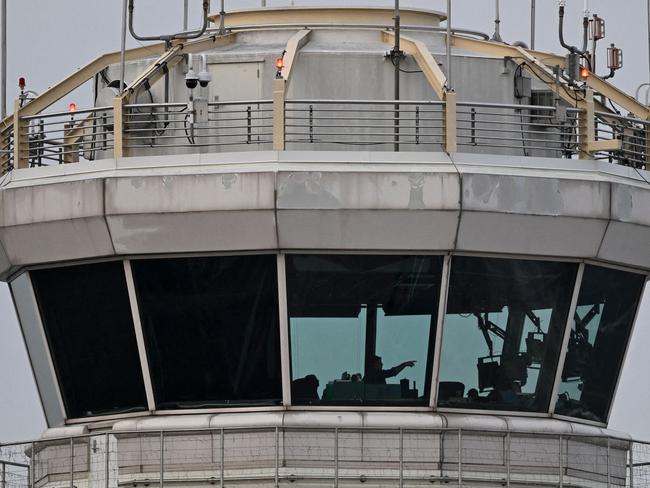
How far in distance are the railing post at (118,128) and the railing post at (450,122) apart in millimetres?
5531

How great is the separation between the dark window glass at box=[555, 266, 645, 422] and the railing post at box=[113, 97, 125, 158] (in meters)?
8.30

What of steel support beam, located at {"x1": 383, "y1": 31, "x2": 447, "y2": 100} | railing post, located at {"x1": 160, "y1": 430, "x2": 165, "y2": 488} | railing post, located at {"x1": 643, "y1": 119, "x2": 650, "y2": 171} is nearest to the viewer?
railing post, located at {"x1": 160, "y1": 430, "x2": 165, "y2": 488}

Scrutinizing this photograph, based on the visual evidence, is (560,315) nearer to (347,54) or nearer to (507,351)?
(507,351)

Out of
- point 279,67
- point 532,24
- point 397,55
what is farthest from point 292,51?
point 532,24

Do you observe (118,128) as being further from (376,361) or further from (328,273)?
(376,361)

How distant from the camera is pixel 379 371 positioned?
45.5 meters

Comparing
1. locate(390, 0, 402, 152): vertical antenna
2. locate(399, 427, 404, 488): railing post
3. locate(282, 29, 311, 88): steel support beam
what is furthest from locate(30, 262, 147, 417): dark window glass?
locate(390, 0, 402, 152): vertical antenna

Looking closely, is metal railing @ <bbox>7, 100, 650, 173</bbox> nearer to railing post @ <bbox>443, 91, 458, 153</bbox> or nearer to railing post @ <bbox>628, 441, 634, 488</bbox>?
railing post @ <bbox>443, 91, 458, 153</bbox>

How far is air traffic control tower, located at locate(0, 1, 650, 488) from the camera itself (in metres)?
45.0

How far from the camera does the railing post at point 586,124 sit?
46.4m

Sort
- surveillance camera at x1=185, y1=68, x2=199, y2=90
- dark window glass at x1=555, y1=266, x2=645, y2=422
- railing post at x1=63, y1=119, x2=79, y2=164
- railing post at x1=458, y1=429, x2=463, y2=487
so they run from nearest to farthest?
railing post at x1=458, y1=429, x2=463, y2=487, surveillance camera at x1=185, y1=68, x2=199, y2=90, dark window glass at x1=555, y1=266, x2=645, y2=422, railing post at x1=63, y1=119, x2=79, y2=164

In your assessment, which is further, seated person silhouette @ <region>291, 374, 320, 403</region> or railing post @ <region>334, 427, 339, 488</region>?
seated person silhouette @ <region>291, 374, 320, 403</region>

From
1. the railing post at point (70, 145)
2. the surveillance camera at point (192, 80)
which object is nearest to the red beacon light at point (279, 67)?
the surveillance camera at point (192, 80)

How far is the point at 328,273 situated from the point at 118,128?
4413mm
